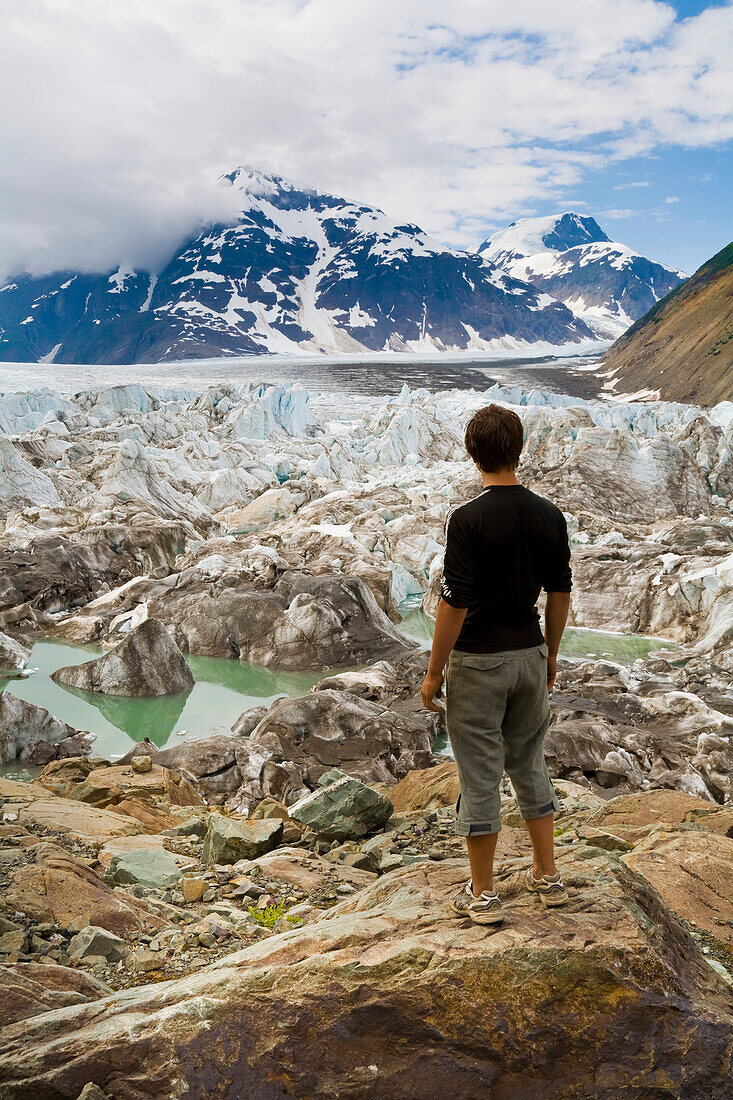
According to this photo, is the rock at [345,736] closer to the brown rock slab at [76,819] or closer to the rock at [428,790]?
the rock at [428,790]

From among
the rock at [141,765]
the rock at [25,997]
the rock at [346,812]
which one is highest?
the rock at [25,997]

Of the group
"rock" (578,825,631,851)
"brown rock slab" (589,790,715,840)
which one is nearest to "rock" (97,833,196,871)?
"rock" (578,825,631,851)

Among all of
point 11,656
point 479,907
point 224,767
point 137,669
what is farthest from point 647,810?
point 11,656

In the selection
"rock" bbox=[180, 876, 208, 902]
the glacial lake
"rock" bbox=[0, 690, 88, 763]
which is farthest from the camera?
the glacial lake

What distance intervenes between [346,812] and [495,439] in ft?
11.8

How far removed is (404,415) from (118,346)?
6385 inches

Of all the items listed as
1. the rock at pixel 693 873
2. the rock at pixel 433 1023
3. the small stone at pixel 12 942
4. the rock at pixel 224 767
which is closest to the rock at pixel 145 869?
the small stone at pixel 12 942

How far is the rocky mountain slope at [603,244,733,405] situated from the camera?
58.8 metres

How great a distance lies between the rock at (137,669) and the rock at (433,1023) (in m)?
12.3

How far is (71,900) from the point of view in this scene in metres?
3.70

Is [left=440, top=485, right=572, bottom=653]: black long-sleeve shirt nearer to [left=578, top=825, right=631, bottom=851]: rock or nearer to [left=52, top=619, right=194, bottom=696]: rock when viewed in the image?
[left=578, top=825, right=631, bottom=851]: rock

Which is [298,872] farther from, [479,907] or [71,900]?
[479,907]

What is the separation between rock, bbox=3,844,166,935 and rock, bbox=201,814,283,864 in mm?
849

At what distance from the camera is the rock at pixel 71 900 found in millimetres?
3588
